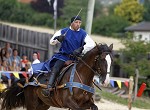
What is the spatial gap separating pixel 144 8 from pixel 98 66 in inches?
2023

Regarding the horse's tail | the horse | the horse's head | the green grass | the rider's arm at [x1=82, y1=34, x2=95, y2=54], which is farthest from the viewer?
the green grass

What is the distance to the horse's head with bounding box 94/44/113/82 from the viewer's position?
24.6ft

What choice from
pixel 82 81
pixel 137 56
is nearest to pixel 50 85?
pixel 82 81

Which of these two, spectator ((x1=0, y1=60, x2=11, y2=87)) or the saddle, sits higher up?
the saddle

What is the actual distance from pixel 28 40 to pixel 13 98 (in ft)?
31.8

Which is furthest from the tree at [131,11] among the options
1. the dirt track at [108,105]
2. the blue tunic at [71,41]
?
the blue tunic at [71,41]

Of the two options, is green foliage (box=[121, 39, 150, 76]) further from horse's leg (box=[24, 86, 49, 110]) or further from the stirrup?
the stirrup

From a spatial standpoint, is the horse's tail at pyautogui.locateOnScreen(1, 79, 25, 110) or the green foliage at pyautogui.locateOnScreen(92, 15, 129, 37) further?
the green foliage at pyautogui.locateOnScreen(92, 15, 129, 37)

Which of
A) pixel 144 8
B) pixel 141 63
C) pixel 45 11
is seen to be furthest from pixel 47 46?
pixel 144 8

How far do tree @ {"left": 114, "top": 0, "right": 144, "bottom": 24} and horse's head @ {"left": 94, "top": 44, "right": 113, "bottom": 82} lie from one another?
48227 mm

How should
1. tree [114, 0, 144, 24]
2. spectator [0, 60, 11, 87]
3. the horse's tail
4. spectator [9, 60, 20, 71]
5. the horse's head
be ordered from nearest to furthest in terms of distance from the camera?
1. the horse's head
2. the horse's tail
3. spectator [0, 60, 11, 87]
4. spectator [9, 60, 20, 71]
5. tree [114, 0, 144, 24]

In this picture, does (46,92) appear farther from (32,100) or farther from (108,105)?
(108,105)

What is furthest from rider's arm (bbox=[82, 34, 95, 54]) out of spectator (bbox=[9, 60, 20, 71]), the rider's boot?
spectator (bbox=[9, 60, 20, 71])

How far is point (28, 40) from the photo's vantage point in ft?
63.7
